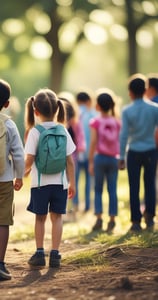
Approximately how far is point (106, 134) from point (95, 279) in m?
4.61

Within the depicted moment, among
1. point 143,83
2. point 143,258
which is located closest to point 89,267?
point 143,258

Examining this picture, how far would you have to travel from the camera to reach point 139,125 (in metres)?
10.5

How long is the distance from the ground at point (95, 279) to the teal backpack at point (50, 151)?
911 mm

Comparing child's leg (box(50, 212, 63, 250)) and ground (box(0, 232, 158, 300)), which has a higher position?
child's leg (box(50, 212, 63, 250))

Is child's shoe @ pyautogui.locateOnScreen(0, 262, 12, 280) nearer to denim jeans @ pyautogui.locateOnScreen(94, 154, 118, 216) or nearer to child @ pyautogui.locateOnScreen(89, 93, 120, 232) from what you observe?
child @ pyautogui.locateOnScreen(89, 93, 120, 232)

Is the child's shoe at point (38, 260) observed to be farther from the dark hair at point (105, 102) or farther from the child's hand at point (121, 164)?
the dark hair at point (105, 102)

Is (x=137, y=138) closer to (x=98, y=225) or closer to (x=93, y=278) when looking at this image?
(x=98, y=225)

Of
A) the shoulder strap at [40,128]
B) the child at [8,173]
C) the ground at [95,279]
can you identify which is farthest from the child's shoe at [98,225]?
the child at [8,173]

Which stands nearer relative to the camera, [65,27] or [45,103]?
[45,103]

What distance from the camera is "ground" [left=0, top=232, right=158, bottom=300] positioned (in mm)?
6594

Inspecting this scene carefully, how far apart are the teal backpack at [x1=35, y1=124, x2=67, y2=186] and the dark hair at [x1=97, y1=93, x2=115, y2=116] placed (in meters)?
3.19

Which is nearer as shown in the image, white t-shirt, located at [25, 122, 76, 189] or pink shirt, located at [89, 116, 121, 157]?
white t-shirt, located at [25, 122, 76, 189]

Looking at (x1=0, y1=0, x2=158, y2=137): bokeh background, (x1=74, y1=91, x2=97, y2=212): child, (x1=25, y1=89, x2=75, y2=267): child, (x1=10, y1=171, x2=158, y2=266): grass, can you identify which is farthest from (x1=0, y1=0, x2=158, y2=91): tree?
(x1=25, y1=89, x2=75, y2=267): child

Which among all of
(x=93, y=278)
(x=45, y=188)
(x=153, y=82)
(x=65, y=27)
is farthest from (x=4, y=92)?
(x=65, y=27)
